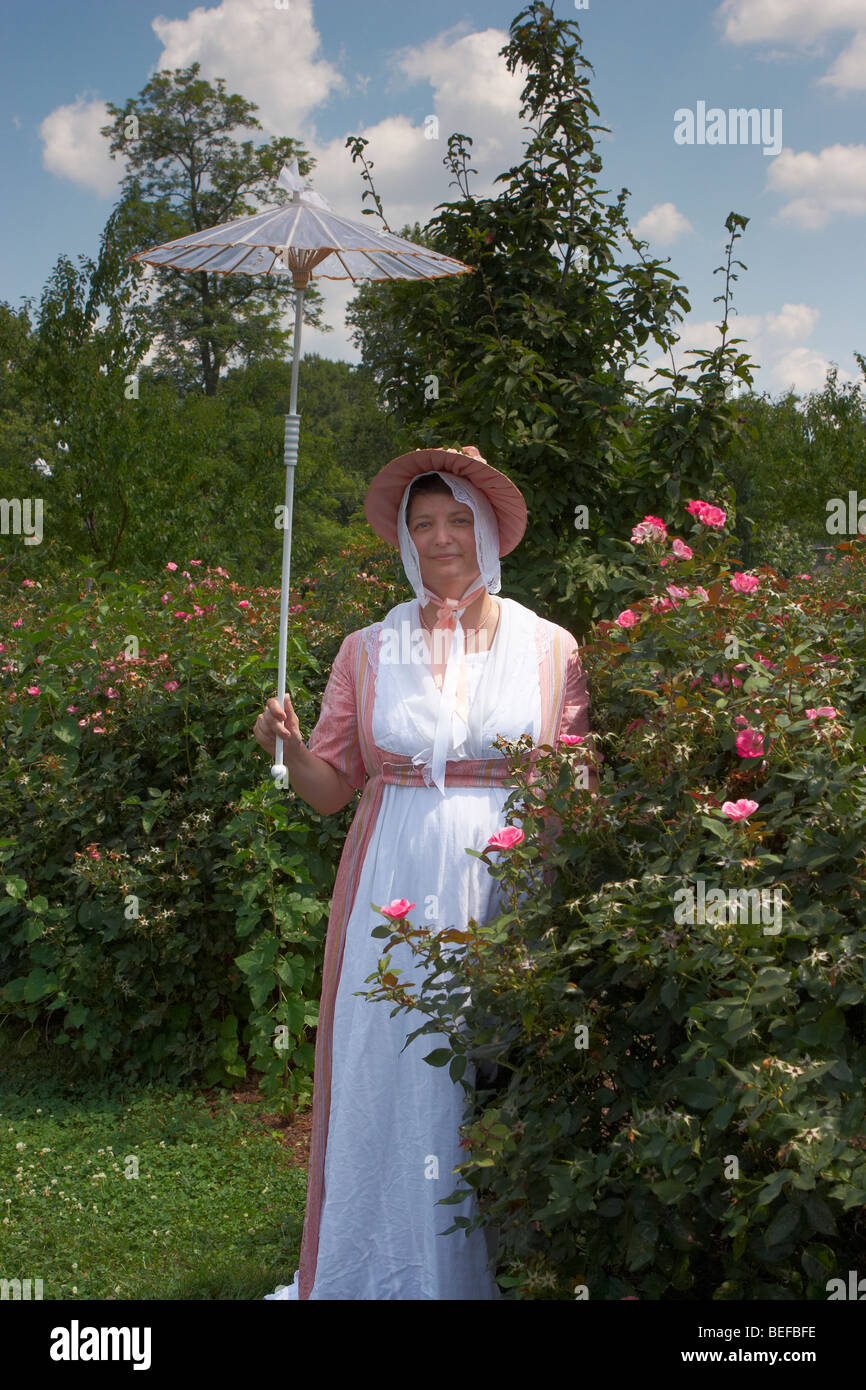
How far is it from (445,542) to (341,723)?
496 mm

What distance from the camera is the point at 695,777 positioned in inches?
75.0

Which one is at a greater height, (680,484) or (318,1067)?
(680,484)

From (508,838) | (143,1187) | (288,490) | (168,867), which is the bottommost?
(143,1187)

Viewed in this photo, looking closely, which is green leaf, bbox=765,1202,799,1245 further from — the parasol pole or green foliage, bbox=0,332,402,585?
green foliage, bbox=0,332,402,585

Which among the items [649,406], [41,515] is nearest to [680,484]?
[649,406]

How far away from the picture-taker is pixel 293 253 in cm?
271

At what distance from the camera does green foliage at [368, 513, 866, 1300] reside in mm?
1544

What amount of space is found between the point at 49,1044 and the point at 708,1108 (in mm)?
3797

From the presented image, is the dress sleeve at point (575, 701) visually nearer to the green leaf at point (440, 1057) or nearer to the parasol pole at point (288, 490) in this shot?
the parasol pole at point (288, 490)

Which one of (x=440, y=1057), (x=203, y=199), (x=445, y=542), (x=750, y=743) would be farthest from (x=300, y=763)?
(x=203, y=199)

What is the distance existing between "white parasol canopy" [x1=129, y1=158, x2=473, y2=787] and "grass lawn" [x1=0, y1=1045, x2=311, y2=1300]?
1.54 metres

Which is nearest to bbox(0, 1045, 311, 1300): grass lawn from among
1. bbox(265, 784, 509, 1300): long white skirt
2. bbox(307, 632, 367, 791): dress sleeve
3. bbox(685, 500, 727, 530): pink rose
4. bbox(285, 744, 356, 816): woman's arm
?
bbox(265, 784, 509, 1300): long white skirt

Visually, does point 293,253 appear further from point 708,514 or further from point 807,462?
point 807,462

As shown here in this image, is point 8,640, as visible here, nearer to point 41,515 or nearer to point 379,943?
point 379,943
